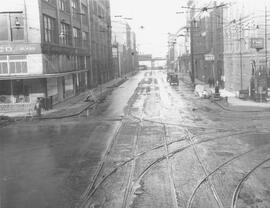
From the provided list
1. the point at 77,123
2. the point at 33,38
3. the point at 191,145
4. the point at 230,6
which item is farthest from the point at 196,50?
the point at 191,145

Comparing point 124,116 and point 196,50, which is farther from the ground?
point 196,50

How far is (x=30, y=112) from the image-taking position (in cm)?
3509

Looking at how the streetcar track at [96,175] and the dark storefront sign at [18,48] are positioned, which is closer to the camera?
the streetcar track at [96,175]

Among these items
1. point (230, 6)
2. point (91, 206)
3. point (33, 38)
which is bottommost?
point (91, 206)

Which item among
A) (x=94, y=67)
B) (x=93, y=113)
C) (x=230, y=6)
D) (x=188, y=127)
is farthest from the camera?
(x=94, y=67)

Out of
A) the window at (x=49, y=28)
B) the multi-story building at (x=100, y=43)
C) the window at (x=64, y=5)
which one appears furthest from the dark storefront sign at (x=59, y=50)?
the multi-story building at (x=100, y=43)

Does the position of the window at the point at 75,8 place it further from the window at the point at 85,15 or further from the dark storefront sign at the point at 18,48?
the dark storefront sign at the point at 18,48

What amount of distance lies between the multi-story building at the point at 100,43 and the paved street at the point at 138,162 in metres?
38.9

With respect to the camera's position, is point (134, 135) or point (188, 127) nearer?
point (134, 135)

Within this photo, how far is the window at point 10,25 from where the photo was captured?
1432 inches

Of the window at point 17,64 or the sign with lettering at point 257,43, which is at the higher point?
the sign with lettering at point 257,43

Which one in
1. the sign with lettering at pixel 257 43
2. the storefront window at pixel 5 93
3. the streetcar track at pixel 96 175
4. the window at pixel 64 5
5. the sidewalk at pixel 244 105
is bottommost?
the streetcar track at pixel 96 175

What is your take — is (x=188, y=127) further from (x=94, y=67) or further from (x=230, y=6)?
(x=94, y=67)

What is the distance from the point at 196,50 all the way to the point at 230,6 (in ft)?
124
